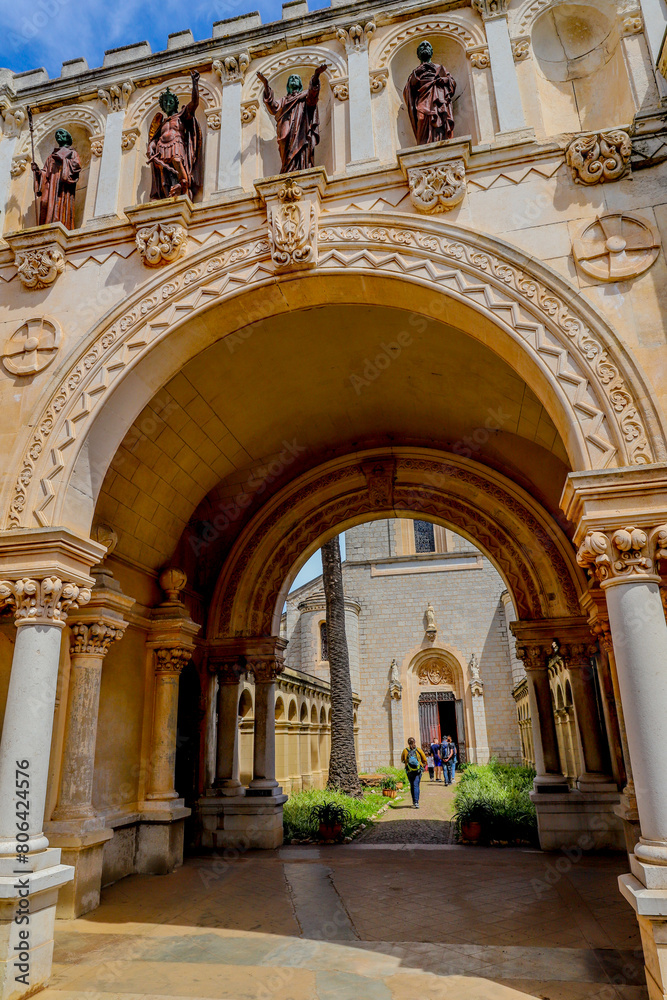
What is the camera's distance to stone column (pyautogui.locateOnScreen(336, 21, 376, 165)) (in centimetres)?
644

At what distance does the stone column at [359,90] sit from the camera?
644cm

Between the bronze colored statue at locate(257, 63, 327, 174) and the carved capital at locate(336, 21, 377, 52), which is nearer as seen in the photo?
the bronze colored statue at locate(257, 63, 327, 174)

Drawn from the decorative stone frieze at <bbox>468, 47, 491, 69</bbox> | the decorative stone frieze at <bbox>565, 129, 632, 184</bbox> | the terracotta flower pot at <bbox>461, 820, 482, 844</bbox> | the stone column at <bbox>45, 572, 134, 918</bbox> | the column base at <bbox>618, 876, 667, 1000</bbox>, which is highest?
the decorative stone frieze at <bbox>468, 47, 491, 69</bbox>

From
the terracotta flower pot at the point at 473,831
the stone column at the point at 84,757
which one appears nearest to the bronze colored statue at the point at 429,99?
the stone column at the point at 84,757

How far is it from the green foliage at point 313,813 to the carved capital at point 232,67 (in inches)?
402

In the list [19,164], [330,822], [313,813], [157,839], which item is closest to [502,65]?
[19,164]

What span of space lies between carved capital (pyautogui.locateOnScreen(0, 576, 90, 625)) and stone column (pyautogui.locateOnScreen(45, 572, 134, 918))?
1.51 meters

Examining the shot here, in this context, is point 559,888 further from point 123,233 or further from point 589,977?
point 123,233

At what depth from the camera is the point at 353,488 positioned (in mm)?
10602

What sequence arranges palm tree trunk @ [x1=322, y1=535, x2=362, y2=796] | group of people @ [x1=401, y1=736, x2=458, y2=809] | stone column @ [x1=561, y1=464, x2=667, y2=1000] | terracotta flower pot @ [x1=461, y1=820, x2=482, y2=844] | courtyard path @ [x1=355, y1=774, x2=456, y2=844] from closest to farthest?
stone column @ [x1=561, y1=464, x2=667, y2=1000], terracotta flower pot @ [x1=461, y1=820, x2=482, y2=844], courtyard path @ [x1=355, y1=774, x2=456, y2=844], group of people @ [x1=401, y1=736, x2=458, y2=809], palm tree trunk @ [x1=322, y1=535, x2=362, y2=796]

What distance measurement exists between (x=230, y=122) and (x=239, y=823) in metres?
9.10

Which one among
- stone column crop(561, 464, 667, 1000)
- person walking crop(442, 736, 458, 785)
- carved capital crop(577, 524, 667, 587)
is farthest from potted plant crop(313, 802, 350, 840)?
person walking crop(442, 736, 458, 785)

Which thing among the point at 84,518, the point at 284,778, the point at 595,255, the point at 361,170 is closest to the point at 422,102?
the point at 361,170

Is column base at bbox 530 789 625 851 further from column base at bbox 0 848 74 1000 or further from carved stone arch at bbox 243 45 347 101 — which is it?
carved stone arch at bbox 243 45 347 101
